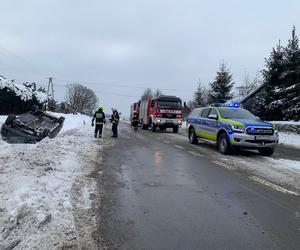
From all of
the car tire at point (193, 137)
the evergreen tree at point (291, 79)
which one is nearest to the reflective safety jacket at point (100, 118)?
the car tire at point (193, 137)

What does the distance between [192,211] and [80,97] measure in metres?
105

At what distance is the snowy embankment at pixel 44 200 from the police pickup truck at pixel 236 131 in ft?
19.0

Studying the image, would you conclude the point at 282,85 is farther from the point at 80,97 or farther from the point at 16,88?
the point at 80,97

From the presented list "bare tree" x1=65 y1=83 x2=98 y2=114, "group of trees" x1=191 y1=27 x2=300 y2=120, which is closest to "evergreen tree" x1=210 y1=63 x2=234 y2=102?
"group of trees" x1=191 y1=27 x2=300 y2=120

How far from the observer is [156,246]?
4766 mm

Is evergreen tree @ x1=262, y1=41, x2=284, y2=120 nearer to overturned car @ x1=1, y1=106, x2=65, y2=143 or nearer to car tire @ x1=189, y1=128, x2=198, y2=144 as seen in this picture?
car tire @ x1=189, y1=128, x2=198, y2=144

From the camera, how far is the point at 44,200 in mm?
6199

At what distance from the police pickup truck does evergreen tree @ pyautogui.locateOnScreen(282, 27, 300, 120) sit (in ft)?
53.1

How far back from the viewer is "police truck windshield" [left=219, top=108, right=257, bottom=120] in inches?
613

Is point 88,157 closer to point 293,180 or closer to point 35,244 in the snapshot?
point 293,180

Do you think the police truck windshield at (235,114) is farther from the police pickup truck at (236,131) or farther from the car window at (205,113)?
the car window at (205,113)

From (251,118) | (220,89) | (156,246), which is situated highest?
(220,89)

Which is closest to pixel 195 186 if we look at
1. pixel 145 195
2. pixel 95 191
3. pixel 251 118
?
pixel 145 195

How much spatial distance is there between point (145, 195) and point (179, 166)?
3.93 meters
